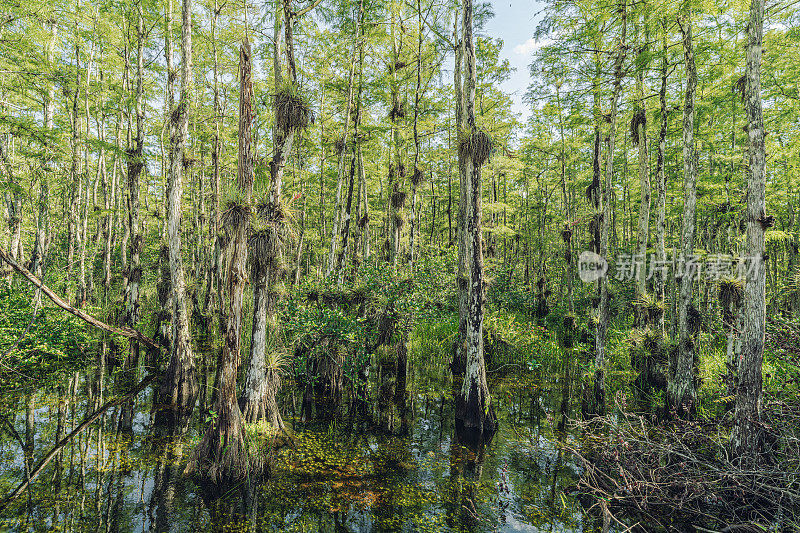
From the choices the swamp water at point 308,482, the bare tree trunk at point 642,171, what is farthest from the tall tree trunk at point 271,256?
the bare tree trunk at point 642,171

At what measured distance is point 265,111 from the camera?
1526cm

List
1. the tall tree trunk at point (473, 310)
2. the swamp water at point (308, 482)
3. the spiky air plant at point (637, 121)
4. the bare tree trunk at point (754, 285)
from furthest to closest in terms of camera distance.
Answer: the spiky air plant at point (637, 121) < the tall tree trunk at point (473, 310) < the swamp water at point (308, 482) < the bare tree trunk at point (754, 285)

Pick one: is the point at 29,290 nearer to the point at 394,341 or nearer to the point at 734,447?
the point at 394,341

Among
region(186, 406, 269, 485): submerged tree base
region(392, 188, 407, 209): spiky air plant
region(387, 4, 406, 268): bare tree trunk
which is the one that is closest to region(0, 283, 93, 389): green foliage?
region(186, 406, 269, 485): submerged tree base

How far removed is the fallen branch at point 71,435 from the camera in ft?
17.6

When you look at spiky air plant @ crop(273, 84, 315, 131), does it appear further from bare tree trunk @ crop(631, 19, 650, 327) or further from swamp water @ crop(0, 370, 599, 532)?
bare tree trunk @ crop(631, 19, 650, 327)

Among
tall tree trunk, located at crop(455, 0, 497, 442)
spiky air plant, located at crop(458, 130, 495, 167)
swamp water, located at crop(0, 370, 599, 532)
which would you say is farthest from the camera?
tall tree trunk, located at crop(455, 0, 497, 442)

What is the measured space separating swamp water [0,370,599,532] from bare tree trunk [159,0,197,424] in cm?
69

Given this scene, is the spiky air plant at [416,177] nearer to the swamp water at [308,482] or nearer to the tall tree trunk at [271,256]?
the tall tree trunk at [271,256]

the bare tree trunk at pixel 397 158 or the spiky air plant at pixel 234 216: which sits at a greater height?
the bare tree trunk at pixel 397 158

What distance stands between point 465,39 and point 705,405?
35.3 feet

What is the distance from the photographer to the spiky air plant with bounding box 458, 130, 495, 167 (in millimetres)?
7691
